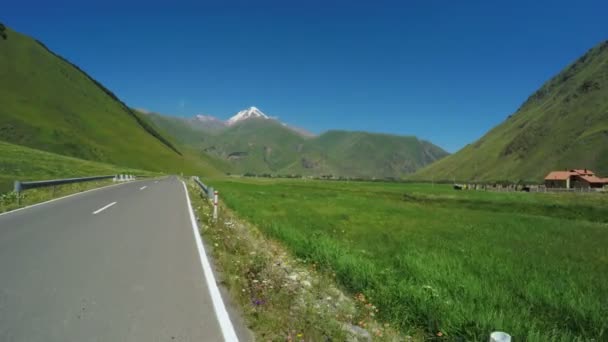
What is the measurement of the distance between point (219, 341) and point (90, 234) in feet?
26.0

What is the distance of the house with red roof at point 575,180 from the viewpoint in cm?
9112

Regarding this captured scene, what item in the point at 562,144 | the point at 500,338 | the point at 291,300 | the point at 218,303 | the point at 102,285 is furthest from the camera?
the point at 562,144

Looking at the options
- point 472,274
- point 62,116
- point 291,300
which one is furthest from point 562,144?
point 62,116

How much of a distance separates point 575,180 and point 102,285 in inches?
4659

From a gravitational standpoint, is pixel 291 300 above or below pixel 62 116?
below

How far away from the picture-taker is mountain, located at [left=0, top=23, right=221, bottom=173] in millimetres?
98688

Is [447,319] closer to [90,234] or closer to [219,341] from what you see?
[219,341]

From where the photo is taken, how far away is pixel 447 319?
4.92 metres

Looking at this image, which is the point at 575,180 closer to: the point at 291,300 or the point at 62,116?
the point at 291,300

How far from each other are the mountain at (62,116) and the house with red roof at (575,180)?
13207 cm

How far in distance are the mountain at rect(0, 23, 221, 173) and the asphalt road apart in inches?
4134

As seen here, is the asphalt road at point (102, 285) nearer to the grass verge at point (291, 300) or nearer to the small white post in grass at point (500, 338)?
the grass verge at point (291, 300)

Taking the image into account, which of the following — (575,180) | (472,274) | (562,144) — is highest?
(562,144)

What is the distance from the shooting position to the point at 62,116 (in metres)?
120
